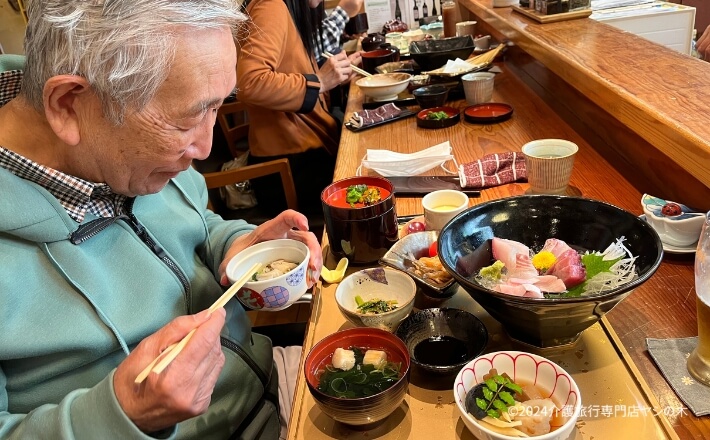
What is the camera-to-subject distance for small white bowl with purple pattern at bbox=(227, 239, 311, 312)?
109cm

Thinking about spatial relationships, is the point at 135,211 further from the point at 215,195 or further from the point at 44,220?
the point at 215,195

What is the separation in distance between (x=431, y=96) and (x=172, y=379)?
182 centimetres

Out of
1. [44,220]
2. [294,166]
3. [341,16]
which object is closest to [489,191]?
[44,220]

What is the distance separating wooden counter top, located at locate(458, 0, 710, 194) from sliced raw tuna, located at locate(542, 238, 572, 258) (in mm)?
317

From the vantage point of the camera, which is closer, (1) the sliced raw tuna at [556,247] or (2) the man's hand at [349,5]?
(1) the sliced raw tuna at [556,247]

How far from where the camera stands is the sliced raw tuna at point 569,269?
0.97 m

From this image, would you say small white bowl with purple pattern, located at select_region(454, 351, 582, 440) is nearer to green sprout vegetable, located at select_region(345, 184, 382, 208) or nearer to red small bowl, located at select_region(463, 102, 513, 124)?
green sprout vegetable, located at select_region(345, 184, 382, 208)

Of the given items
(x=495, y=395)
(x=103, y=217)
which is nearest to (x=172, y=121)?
(x=103, y=217)

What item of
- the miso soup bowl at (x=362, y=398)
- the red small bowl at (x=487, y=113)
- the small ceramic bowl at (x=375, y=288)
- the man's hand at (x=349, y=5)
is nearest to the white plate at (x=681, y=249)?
the small ceramic bowl at (x=375, y=288)

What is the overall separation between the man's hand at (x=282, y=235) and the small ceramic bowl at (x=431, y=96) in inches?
48.6

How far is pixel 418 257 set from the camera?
1.24m

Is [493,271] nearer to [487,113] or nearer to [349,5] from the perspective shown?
[487,113]

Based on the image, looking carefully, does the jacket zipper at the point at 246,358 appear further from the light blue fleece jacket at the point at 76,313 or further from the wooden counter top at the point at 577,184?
the wooden counter top at the point at 577,184

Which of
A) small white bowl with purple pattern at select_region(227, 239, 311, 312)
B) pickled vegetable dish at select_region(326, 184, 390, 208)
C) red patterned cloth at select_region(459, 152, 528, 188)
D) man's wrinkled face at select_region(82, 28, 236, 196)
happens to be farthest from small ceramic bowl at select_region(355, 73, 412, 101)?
man's wrinkled face at select_region(82, 28, 236, 196)
